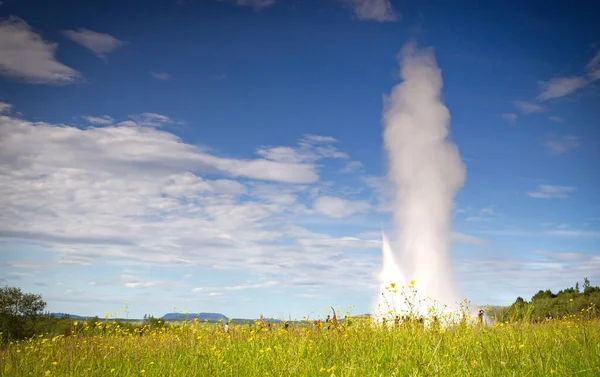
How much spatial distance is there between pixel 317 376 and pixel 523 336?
5849mm

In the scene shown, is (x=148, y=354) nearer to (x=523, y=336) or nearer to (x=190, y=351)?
(x=190, y=351)

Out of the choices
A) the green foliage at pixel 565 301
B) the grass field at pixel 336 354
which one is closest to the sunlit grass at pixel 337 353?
the grass field at pixel 336 354

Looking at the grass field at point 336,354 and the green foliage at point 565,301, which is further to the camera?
the green foliage at point 565,301

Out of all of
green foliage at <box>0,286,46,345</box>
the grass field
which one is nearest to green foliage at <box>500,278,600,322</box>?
the grass field

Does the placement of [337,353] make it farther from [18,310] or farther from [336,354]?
[18,310]

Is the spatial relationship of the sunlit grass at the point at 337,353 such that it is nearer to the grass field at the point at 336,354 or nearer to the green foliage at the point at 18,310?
the grass field at the point at 336,354

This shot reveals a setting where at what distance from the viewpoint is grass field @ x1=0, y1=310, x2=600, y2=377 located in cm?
841

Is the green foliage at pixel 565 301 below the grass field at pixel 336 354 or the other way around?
the other way around

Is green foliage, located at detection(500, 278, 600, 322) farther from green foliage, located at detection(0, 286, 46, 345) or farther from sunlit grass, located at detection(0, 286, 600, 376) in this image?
green foliage, located at detection(0, 286, 46, 345)

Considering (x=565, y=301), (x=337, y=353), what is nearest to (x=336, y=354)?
(x=337, y=353)

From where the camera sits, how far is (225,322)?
14.9m

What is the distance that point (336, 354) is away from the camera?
33.2ft

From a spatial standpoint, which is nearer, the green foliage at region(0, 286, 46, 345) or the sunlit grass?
the sunlit grass

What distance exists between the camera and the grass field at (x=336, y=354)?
841cm
